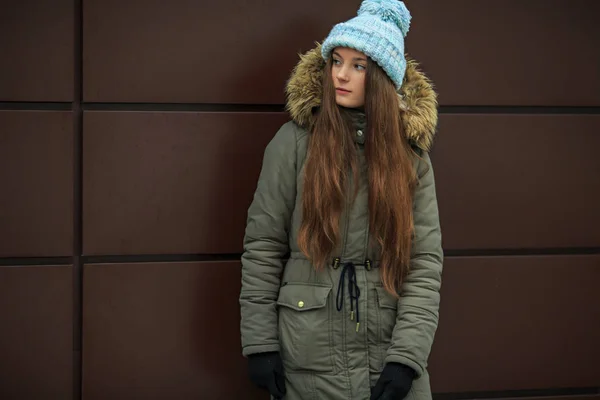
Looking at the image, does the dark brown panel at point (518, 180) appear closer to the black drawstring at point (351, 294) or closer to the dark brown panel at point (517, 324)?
the dark brown panel at point (517, 324)

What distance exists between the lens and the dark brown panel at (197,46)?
115 inches

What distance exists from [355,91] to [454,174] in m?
0.83

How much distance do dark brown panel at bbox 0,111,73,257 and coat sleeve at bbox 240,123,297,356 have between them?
86 centimetres

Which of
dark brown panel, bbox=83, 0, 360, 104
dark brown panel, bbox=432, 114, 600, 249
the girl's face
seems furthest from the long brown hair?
dark brown panel, bbox=432, 114, 600, 249

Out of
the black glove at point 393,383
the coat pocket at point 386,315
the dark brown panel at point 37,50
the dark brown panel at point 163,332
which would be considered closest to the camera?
the black glove at point 393,383

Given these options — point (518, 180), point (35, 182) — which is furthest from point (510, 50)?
point (35, 182)

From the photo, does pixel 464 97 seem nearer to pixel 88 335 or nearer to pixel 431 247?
pixel 431 247

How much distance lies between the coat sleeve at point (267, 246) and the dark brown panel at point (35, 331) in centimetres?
88

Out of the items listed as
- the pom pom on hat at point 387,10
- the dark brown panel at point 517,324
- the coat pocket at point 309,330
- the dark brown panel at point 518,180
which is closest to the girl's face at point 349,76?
the pom pom on hat at point 387,10

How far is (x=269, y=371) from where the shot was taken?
241 cm

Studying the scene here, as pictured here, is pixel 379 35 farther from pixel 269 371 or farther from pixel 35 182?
pixel 35 182

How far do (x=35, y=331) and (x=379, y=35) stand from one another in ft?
5.73

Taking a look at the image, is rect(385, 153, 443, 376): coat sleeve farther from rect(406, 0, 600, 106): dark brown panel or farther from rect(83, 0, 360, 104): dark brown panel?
rect(83, 0, 360, 104): dark brown panel

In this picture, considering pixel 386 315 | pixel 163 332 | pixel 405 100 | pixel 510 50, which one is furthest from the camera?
pixel 510 50
